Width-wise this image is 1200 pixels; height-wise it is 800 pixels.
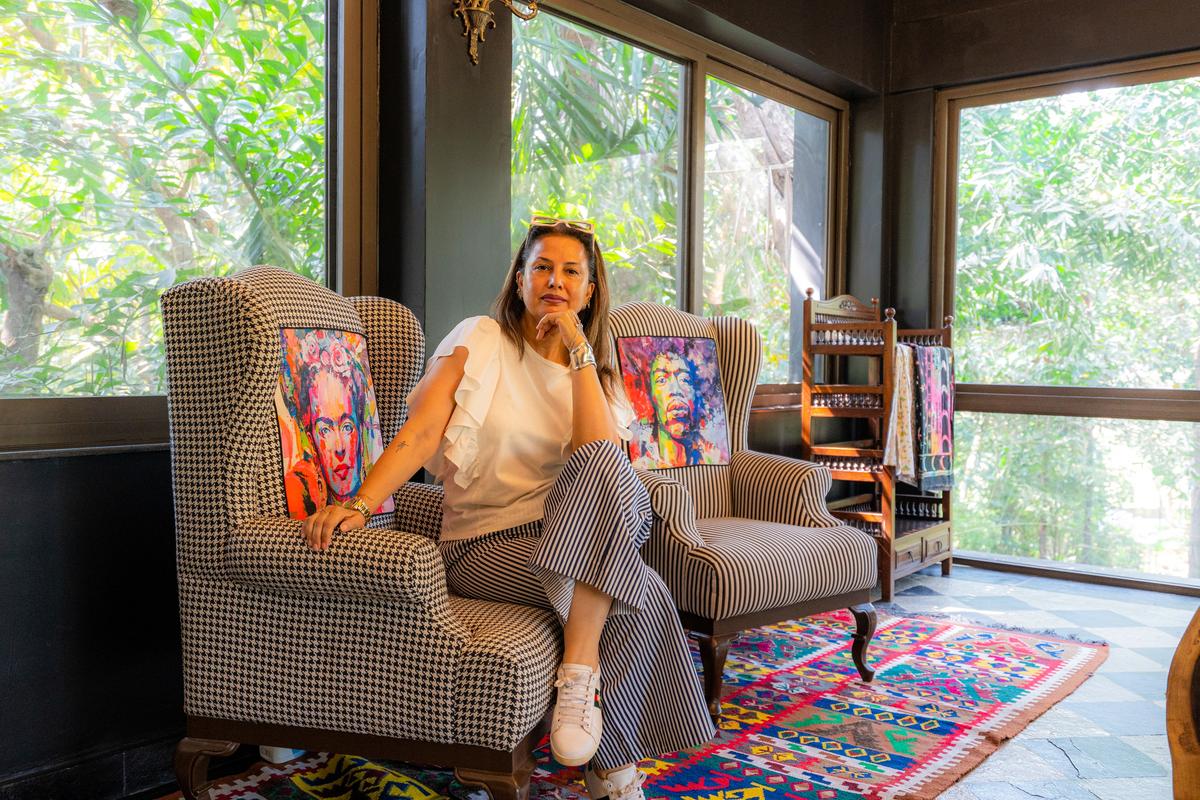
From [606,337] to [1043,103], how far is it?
10.7ft

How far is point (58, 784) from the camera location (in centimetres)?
197

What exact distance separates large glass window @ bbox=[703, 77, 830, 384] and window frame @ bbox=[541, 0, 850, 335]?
62mm

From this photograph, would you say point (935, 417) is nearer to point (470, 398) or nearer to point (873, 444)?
point (873, 444)

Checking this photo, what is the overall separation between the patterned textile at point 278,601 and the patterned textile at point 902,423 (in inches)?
95.8

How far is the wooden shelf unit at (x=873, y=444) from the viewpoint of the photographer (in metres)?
3.85

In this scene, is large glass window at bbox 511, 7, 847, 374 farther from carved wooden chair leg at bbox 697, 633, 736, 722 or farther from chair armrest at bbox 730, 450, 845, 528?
carved wooden chair leg at bbox 697, 633, 736, 722

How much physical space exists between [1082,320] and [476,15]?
3.11 m

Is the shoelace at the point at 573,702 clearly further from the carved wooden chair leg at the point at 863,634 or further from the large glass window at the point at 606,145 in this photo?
the large glass window at the point at 606,145

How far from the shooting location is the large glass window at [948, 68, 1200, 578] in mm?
4188

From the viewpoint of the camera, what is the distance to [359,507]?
5.67 ft

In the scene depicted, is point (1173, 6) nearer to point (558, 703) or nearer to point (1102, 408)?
point (1102, 408)

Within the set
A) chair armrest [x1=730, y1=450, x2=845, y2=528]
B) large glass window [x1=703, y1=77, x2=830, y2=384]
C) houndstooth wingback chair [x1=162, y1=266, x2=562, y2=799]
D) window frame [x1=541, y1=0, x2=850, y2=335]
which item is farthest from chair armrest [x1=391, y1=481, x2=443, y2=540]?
large glass window [x1=703, y1=77, x2=830, y2=384]

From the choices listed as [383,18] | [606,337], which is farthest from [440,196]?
[606,337]

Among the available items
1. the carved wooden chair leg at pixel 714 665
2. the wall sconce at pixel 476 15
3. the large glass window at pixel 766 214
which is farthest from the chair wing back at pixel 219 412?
the large glass window at pixel 766 214
